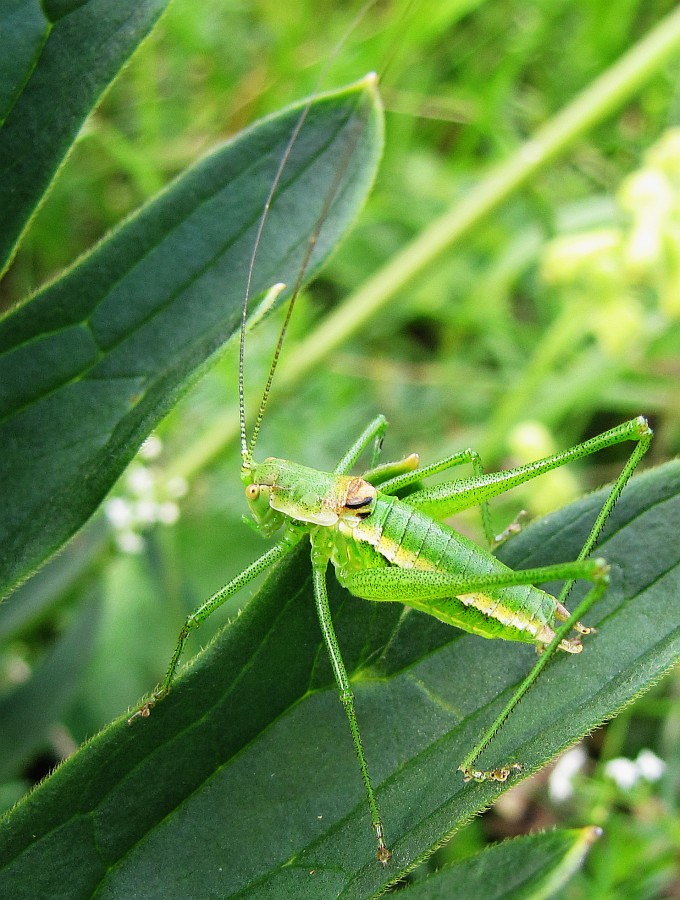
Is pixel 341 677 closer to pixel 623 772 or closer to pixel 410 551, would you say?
pixel 410 551

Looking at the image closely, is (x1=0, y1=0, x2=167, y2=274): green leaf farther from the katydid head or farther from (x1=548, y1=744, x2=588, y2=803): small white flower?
(x1=548, y1=744, x2=588, y2=803): small white flower

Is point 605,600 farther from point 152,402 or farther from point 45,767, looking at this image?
point 45,767

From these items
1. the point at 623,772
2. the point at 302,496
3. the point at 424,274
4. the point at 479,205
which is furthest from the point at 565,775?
the point at 479,205

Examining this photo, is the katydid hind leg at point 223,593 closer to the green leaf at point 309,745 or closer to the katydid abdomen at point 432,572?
the katydid abdomen at point 432,572

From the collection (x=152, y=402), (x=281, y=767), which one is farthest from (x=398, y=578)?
(x=152, y=402)

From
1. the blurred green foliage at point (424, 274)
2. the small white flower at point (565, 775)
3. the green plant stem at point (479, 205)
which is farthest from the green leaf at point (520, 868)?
the green plant stem at point (479, 205)

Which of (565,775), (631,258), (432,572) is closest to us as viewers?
(432,572)

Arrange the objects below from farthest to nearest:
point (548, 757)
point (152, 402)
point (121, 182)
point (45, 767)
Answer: point (121, 182)
point (45, 767)
point (152, 402)
point (548, 757)
